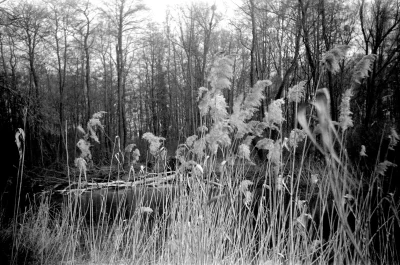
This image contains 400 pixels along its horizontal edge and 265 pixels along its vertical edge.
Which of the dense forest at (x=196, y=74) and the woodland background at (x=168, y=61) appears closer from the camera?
the dense forest at (x=196, y=74)

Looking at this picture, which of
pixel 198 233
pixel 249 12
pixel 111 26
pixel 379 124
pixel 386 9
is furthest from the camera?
pixel 111 26

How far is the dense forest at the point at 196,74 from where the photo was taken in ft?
10.3

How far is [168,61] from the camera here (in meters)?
25.5

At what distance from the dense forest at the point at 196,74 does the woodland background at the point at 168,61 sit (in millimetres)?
60

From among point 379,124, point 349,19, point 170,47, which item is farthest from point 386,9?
point 170,47

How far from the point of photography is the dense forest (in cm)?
314

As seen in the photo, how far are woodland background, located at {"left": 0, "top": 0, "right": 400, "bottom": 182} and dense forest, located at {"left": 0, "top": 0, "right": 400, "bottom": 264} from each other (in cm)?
6

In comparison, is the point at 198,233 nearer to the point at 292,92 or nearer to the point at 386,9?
the point at 292,92

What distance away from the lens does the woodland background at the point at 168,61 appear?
704 cm

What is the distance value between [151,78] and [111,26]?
24.8ft

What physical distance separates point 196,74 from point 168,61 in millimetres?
3199

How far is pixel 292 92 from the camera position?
2564 mm

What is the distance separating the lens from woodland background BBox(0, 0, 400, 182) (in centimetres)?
704

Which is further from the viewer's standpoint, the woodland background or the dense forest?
the woodland background
